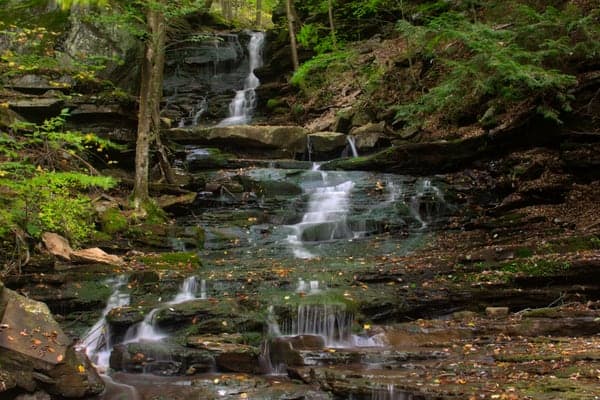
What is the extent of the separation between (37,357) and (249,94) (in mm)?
18588

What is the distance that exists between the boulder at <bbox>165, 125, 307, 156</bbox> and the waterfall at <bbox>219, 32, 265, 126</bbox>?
121 inches

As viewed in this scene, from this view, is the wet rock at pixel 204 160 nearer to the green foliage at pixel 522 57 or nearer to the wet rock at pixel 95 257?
the green foliage at pixel 522 57

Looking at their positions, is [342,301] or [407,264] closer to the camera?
[342,301]

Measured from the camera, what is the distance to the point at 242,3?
43.2 metres

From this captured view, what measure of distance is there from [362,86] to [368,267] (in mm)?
11610

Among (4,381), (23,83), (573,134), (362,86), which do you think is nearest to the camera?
(4,381)

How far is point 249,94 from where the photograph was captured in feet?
76.3

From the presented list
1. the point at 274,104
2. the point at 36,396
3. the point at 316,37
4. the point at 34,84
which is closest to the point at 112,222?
the point at 34,84

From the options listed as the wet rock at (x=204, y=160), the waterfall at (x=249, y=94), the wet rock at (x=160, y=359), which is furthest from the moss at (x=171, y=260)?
the waterfall at (x=249, y=94)

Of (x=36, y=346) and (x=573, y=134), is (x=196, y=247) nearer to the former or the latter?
(x=36, y=346)

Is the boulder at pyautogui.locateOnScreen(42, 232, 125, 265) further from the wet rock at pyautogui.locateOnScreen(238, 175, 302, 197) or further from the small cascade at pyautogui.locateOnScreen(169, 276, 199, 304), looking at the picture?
the wet rock at pyautogui.locateOnScreen(238, 175, 302, 197)

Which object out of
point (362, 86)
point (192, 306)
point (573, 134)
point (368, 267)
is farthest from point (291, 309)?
point (362, 86)

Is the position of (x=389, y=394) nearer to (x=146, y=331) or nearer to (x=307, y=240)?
(x=146, y=331)

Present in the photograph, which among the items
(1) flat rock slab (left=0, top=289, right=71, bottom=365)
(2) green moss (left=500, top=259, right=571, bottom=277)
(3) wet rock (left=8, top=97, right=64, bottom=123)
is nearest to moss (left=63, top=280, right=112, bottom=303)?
(1) flat rock slab (left=0, top=289, right=71, bottom=365)
